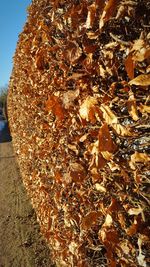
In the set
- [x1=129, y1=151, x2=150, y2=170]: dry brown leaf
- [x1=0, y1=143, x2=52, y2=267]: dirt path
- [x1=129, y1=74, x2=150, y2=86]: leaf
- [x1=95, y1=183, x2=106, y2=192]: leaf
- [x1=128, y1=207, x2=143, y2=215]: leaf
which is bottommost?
[x1=0, y1=143, x2=52, y2=267]: dirt path

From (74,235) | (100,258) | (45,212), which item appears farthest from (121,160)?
(45,212)

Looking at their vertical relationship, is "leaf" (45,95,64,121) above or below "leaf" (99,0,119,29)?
below

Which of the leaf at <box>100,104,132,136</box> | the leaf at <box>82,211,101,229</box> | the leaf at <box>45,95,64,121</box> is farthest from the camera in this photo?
the leaf at <box>45,95,64,121</box>

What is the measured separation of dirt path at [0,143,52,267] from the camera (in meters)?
5.40

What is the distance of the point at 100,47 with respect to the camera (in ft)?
7.53

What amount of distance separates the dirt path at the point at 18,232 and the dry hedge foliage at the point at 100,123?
185 cm

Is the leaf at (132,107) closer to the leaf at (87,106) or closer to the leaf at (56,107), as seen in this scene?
the leaf at (87,106)

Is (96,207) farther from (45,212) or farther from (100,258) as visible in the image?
(45,212)

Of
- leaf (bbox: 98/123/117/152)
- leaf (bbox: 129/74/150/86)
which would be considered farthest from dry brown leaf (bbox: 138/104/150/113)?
leaf (bbox: 98/123/117/152)

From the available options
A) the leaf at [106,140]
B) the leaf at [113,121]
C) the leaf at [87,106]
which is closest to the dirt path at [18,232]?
the leaf at [87,106]

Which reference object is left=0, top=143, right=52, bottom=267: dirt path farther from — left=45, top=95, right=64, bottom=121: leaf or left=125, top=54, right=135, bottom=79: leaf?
left=125, top=54, right=135, bottom=79: leaf

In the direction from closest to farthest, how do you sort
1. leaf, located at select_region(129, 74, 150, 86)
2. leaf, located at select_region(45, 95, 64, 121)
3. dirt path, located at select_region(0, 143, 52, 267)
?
leaf, located at select_region(129, 74, 150, 86)
leaf, located at select_region(45, 95, 64, 121)
dirt path, located at select_region(0, 143, 52, 267)

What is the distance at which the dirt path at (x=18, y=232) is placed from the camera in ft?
17.7

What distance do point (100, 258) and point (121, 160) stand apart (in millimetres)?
989
